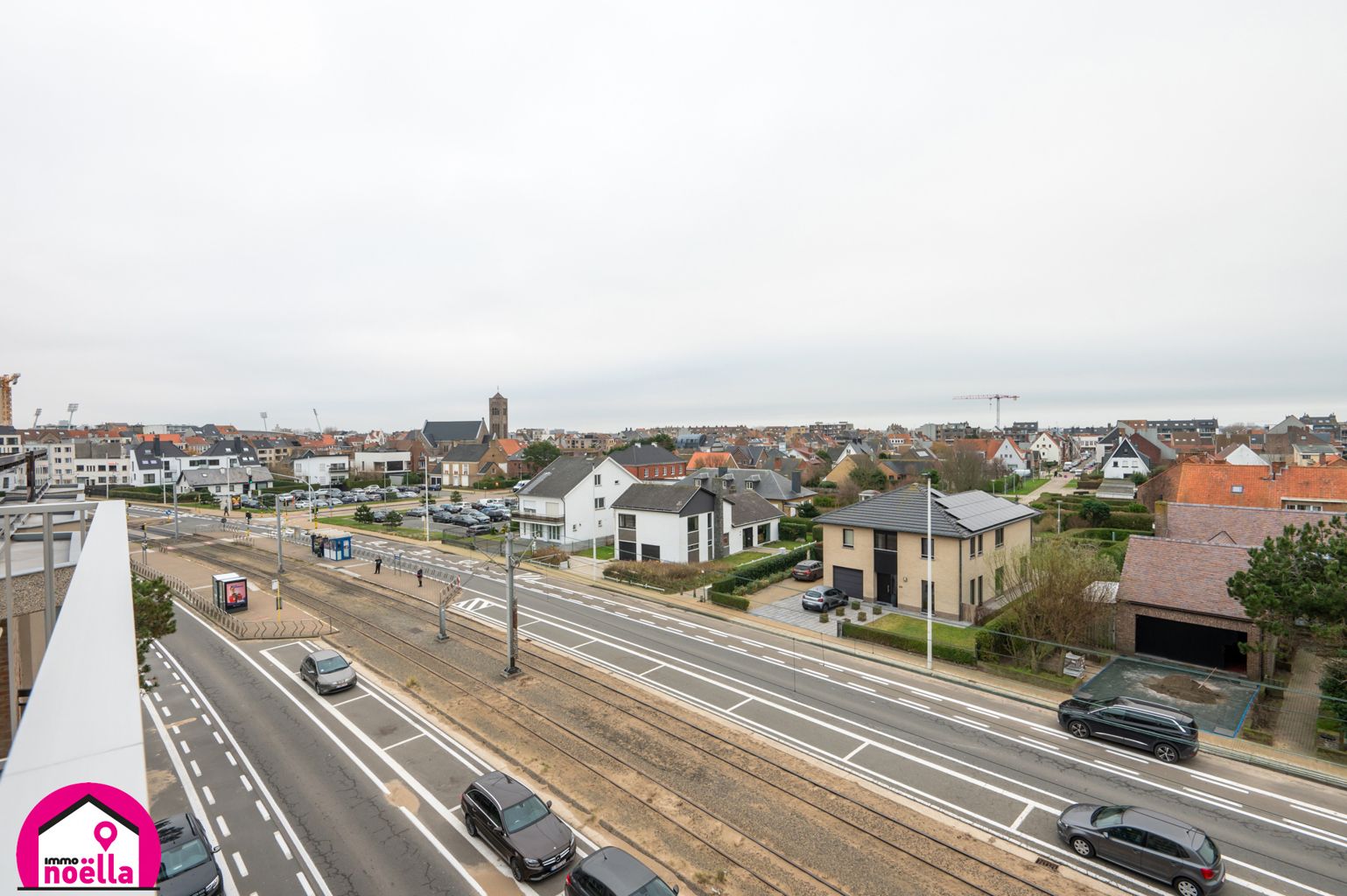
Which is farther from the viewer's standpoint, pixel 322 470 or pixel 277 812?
pixel 322 470

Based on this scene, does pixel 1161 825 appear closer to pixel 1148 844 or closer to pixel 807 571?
pixel 1148 844

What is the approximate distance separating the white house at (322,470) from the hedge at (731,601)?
97.7 meters

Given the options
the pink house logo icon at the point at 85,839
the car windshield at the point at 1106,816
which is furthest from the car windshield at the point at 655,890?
the pink house logo icon at the point at 85,839

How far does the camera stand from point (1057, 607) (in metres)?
28.2

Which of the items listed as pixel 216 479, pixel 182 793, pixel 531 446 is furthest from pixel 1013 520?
pixel 216 479

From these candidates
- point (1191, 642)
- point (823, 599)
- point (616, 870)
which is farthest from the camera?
point (823, 599)

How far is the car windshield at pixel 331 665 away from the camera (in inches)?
1009

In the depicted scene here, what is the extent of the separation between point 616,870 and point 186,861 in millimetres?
9752

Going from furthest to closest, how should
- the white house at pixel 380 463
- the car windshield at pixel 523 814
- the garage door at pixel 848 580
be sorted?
1. the white house at pixel 380 463
2. the garage door at pixel 848 580
3. the car windshield at pixel 523 814

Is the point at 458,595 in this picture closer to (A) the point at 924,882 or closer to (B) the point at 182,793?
(B) the point at 182,793

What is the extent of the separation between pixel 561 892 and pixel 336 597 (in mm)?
31727

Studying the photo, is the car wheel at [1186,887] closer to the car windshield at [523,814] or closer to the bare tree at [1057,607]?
the bare tree at [1057,607]

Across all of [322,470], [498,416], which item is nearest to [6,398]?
[322,470]

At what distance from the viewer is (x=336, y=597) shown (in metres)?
40.0
